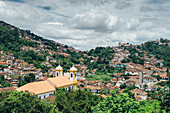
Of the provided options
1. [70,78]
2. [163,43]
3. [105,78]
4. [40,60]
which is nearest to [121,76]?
[105,78]

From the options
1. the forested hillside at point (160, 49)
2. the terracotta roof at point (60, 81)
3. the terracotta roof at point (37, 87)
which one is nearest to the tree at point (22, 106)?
the terracotta roof at point (37, 87)

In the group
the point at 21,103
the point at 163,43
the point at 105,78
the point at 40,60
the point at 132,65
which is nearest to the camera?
the point at 21,103

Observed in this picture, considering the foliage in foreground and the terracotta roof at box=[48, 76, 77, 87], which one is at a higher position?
the foliage in foreground

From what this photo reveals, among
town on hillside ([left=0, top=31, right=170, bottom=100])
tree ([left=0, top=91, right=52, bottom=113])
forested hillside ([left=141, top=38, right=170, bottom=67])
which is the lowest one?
town on hillside ([left=0, top=31, right=170, bottom=100])

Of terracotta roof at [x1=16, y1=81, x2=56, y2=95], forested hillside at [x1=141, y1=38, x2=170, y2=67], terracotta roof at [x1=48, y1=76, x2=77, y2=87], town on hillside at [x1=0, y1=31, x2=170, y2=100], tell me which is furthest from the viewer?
forested hillside at [x1=141, y1=38, x2=170, y2=67]

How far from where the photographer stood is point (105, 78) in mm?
57219

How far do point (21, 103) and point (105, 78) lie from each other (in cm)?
4709

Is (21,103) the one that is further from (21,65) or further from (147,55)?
(147,55)

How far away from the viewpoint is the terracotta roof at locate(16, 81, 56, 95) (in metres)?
20.2

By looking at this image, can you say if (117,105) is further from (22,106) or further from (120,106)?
(22,106)

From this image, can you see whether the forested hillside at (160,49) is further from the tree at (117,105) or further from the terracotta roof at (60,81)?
the tree at (117,105)

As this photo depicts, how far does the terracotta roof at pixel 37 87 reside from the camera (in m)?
20.2

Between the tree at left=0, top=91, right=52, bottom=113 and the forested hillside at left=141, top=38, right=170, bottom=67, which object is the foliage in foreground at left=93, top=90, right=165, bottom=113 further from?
the forested hillside at left=141, top=38, right=170, bottom=67

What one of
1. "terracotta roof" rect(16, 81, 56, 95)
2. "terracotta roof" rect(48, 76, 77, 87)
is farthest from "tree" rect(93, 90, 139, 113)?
"terracotta roof" rect(48, 76, 77, 87)
